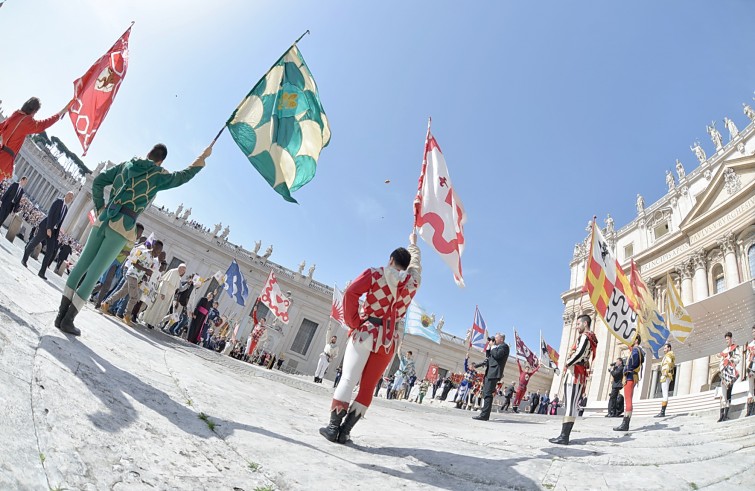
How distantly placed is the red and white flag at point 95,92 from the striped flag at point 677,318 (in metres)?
15.7

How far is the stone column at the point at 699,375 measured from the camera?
2123 centimetres

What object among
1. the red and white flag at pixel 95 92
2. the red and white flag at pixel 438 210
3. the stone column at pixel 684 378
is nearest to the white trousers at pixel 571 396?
the red and white flag at pixel 438 210

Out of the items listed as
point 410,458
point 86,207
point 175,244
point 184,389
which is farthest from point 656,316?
point 86,207

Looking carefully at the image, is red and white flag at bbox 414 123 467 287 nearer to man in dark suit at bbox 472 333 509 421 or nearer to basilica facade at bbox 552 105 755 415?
man in dark suit at bbox 472 333 509 421

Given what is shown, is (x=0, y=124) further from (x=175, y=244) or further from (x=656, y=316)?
(x=175, y=244)

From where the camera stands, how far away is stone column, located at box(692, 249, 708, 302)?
24.3 m

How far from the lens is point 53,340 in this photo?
2646 mm

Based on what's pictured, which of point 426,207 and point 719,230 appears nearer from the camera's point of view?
point 426,207

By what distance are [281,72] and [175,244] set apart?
36.2 meters

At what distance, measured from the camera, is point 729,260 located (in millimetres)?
22766

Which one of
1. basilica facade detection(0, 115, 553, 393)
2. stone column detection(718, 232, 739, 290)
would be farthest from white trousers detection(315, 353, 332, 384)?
stone column detection(718, 232, 739, 290)

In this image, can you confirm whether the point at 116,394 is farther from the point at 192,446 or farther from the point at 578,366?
the point at 578,366

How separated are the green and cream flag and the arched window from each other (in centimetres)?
2797

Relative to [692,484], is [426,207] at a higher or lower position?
higher
